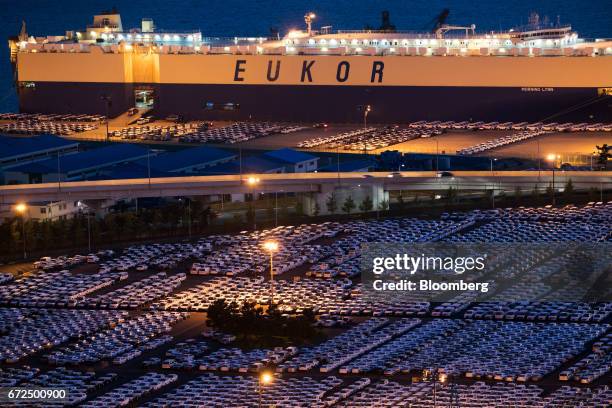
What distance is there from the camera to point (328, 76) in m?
29.1

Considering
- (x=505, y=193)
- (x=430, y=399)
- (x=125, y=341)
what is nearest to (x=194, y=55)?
(x=505, y=193)

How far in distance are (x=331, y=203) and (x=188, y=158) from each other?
10.5ft

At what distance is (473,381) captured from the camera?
13.4 metres

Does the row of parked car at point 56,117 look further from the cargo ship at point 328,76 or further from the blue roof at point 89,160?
the blue roof at point 89,160

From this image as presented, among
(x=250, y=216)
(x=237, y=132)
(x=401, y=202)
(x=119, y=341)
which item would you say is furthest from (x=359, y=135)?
(x=119, y=341)

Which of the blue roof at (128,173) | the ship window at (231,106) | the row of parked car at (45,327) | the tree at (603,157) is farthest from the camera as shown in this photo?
the ship window at (231,106)

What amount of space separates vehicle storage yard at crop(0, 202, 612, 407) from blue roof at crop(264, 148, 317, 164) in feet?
12.9

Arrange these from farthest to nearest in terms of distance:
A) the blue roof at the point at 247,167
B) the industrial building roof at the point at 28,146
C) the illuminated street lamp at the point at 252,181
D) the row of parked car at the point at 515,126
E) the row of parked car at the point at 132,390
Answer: the row of parked car at the point at 515,126
the industrial building roof at the point at 28,146
the blue roof at the point at 247,167
the illuminated street lamp at the point at 252,181
the row of parked car at the point at 132,390

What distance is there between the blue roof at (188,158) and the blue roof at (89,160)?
1.57ft

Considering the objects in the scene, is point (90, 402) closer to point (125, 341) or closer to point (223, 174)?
point (125, 341)

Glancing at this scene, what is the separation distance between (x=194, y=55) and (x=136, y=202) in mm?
9681

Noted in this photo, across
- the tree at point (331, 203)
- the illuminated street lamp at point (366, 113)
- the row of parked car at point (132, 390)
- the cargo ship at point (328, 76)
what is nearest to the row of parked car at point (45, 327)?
the row of parked car at point (132, 390)

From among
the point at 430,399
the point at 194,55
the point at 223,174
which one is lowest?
the point at 430,399

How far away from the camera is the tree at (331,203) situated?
67.5ft
